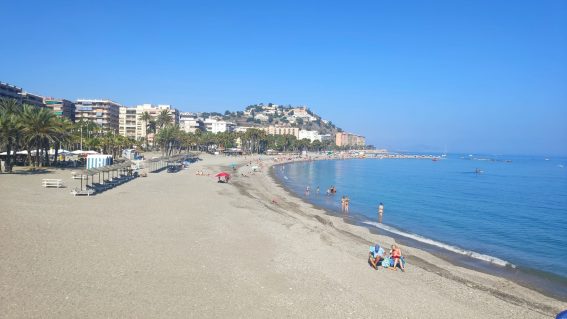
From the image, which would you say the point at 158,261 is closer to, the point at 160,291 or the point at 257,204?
the point at 160,291

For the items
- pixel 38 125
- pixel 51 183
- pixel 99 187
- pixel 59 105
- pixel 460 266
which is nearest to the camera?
pixel 460 266

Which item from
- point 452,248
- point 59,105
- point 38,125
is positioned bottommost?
point 452,248

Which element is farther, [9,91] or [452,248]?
[9,91]

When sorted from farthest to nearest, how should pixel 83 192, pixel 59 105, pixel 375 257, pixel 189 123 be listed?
pixel 189 123, pixel 59 105, pixel 83 192, pixel 375 257

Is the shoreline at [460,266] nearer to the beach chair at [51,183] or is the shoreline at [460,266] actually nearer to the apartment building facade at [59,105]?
the beach chair at [51,183]

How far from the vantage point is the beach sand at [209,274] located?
941 centimetres

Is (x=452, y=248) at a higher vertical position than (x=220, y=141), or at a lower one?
lower

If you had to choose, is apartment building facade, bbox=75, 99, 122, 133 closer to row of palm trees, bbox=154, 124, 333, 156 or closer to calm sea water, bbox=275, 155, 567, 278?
row of palm trees, bbox=154, 124, 333, 156

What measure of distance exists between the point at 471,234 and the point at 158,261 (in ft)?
65.3

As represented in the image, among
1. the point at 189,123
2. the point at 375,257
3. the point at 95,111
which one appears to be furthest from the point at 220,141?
the point at 375,257

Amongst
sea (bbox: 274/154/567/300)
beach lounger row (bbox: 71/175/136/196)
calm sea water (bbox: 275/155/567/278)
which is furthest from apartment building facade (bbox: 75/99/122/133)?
sea (bbox: 274/154/567/300)

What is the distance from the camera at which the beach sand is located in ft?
30.9

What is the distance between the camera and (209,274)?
11789mm

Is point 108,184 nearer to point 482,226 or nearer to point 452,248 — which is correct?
point 452,248
